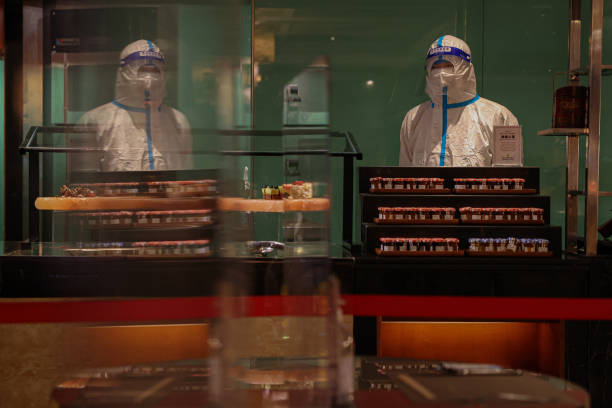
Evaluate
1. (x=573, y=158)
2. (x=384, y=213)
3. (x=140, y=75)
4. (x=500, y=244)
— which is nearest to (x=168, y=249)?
(x=140, y=75)

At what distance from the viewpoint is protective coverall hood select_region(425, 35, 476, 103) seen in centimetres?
407

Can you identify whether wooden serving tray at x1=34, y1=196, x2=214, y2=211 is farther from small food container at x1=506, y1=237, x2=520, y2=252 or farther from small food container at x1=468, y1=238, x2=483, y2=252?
small food container at x1=506, y1=237, x2=520, y2=252

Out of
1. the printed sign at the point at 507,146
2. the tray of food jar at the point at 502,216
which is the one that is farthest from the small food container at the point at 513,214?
the printed sign at the point at 507,146

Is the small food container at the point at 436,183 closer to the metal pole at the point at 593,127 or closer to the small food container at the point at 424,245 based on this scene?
the small food container at the point at 424,245

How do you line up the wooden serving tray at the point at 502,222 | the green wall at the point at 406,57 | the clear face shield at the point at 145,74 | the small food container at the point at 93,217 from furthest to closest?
the green wall at the point at 406,57
the wooden serving tray at the point at 502,222
the small food container at the point at 93,217
the clear face shield at the point at 145,74

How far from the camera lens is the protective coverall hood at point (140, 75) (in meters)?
1.20

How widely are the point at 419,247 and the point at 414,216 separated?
198 millimetres

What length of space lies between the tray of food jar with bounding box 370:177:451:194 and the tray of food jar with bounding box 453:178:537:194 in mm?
84

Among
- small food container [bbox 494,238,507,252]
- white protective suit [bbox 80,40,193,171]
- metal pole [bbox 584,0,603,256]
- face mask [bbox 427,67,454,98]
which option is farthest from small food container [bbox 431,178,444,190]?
white protective suit [bbox 80,40,193,171]

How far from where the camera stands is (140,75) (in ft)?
4.28

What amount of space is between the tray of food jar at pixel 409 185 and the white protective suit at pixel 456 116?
0.78 meters

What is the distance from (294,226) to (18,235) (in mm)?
4002

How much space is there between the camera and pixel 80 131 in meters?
1.77

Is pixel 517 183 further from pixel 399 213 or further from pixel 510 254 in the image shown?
pixel 399 213
